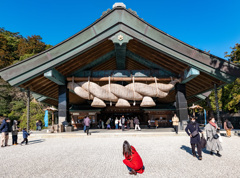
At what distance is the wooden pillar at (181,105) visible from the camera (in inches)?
542

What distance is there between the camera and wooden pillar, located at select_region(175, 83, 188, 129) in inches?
542

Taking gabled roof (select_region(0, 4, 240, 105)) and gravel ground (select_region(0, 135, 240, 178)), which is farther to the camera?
gabled roof (select_region(0, 4, 240, 105))

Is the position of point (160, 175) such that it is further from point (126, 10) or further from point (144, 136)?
point (126, 10)

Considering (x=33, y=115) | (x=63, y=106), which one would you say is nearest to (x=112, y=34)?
(x=63, y=106)

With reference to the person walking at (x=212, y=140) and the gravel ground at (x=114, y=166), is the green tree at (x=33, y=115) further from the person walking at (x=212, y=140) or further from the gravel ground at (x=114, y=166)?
the person walking at (x=212, y=140)

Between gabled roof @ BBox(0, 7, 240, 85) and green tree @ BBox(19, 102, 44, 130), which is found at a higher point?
gabled roof @ BBox(0, 7, 240, 85)

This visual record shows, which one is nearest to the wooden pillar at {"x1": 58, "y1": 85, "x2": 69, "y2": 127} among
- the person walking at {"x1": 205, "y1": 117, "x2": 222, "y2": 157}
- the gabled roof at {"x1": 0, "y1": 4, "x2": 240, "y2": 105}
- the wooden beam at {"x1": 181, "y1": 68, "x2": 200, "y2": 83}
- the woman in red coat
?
the gabled roof at {"x1": 0, "y1": 4, "x2": 240, "y2": 105}

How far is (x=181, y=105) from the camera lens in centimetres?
1417

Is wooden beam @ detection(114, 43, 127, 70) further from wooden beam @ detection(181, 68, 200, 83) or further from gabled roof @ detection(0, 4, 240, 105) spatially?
wooden beam @ detection(181, 68, 200, 83)

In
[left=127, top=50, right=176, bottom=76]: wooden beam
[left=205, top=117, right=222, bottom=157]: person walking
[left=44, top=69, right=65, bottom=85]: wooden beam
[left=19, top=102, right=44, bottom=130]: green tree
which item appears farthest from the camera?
[left=19, top=102, right=44, bottom=130]: green tree

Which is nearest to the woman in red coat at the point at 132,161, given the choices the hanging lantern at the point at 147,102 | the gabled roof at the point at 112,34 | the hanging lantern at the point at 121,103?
the gabled roof at the point at 112,34

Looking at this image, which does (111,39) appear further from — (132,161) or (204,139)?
(132,161)

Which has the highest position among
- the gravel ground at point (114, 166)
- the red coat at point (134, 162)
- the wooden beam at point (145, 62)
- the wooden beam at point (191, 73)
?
the wooden beam at point (145, 62)

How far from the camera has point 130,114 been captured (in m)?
23.7
